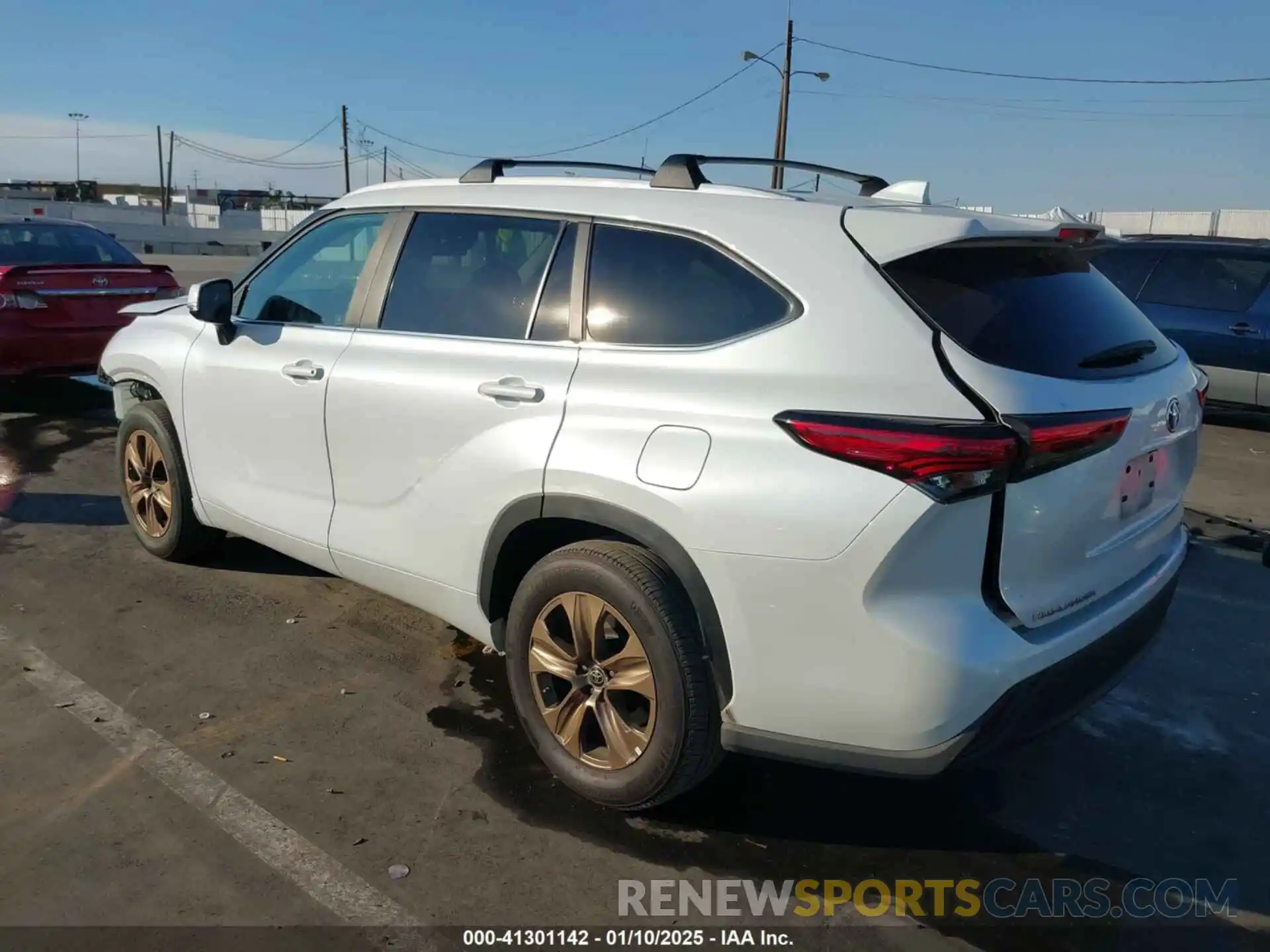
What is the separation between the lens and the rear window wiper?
2717 mm

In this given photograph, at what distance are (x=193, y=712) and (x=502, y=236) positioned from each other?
2.04 meters

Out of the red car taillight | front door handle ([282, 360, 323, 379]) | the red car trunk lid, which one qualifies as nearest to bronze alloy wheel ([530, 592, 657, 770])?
the red car taillight

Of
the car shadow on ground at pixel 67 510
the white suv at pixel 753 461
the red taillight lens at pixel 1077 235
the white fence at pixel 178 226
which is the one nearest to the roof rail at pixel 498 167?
the white suv at pixel 753 461

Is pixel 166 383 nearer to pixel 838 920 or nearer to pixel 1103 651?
pixel 838 920

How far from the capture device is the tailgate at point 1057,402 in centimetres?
243

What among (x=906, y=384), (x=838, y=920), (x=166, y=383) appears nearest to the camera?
(x=906, y=384)

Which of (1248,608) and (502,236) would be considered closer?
(502,236)

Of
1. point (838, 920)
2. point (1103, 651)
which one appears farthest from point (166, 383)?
point (1103, 651)

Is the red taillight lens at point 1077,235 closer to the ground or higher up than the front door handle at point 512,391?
higher up

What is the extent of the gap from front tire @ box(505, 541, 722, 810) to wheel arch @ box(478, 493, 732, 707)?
0.21ft

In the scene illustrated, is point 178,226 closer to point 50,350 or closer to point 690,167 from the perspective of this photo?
point 50,350

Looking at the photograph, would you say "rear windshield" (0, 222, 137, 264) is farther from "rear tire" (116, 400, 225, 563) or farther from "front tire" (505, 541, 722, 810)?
"front tire" (505, 541, 722, 810)

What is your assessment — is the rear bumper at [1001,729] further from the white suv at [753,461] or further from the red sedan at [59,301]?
the red sedan at [59,301]

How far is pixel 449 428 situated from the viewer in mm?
3279
